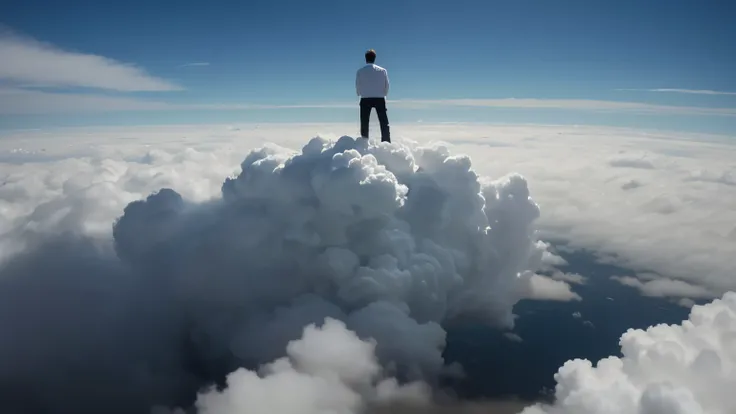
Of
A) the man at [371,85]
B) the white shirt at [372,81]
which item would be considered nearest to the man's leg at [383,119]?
the man at [371,85]

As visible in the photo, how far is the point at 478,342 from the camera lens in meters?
76.1

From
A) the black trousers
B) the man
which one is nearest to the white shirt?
the man

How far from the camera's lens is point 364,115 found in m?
24.3

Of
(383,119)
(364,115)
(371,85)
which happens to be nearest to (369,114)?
(364,115)

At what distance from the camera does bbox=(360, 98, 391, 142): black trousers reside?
76.1ft

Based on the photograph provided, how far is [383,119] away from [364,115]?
1163mm

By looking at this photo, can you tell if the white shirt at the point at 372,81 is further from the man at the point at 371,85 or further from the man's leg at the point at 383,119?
the man's leg at the point at 383,119

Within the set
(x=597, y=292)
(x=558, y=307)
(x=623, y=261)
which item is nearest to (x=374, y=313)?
(x=558, y=307)

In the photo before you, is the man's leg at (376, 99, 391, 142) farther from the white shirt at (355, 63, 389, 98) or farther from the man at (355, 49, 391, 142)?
the white shirt at (355, 63, 389, 98)

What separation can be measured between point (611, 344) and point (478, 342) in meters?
37.0

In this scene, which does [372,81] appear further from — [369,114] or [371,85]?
[369,114]

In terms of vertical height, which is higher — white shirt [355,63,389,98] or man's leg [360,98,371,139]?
white shirt [355,63,389,98]

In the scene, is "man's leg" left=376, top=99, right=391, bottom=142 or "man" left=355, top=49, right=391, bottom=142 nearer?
"man" left=355, top=49, right=391, bottom=142

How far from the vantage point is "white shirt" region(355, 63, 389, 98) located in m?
22.3
